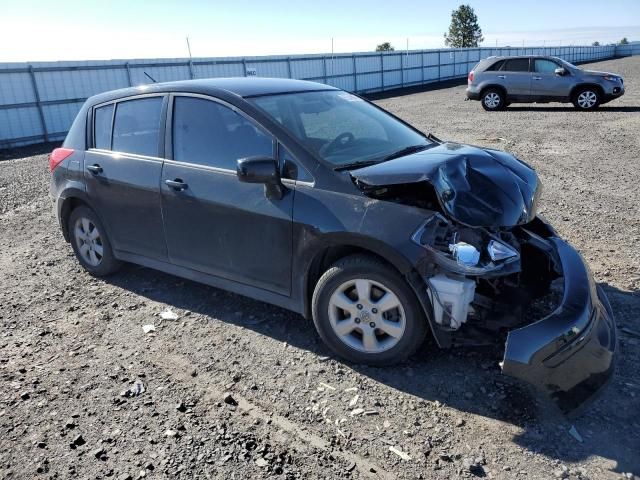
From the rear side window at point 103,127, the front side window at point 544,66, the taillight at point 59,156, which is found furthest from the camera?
the front side window at point 544,66

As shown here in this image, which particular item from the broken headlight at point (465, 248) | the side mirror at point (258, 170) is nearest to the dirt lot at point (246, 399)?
the broken headlight at point (465, 248)

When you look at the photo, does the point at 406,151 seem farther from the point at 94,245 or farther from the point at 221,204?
the point at 94,245

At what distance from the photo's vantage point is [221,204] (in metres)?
3.81

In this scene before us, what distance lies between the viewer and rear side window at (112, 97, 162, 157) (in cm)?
434

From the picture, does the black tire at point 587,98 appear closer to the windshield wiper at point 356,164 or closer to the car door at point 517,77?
the car door at point 517,77

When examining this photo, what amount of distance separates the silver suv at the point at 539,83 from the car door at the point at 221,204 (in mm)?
15594

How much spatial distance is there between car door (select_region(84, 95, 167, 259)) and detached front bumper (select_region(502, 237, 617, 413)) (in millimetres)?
2827

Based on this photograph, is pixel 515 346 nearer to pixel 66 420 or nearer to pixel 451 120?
pixel 66 420

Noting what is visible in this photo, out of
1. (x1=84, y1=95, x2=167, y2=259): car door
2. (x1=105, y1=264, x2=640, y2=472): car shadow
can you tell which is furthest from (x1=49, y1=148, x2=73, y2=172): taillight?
(x1=105, y1=264, x2=640, y2=472): car shadow

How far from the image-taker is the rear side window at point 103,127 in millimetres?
4770

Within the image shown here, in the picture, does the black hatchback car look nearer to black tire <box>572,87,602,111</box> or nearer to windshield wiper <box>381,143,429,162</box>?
windshield wiper <box>381,143,429,162</box>

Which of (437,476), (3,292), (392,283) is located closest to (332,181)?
(392,283)

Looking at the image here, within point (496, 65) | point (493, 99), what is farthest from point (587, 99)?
point (496, 65)

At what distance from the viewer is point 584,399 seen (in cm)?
286
